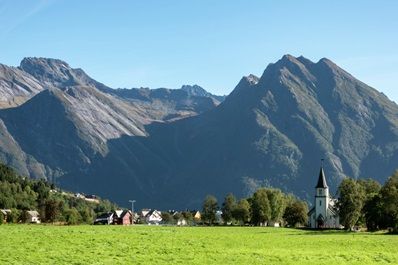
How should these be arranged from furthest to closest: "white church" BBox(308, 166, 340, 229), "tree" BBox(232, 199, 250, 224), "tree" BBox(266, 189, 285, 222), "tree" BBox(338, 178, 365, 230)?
"tree" BBox(232, 199, 250, 224) < "white church" BBox(308, 166, 340, 229) < "tree" BBox(266, 189, 285, 222) < "tree" BBox(338, 178, 365, 230)

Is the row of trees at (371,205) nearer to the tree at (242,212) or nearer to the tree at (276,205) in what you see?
the tree at (276,205)

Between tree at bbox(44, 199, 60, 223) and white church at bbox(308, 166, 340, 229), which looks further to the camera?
white church at bbox(308, 166, 340, 229)

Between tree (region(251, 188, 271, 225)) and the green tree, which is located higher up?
tree (region(251, 188, 271, 225))

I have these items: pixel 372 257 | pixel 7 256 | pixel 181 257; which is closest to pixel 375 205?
pixel 372 257

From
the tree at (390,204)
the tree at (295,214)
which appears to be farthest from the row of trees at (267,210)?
the tree at (390,204)

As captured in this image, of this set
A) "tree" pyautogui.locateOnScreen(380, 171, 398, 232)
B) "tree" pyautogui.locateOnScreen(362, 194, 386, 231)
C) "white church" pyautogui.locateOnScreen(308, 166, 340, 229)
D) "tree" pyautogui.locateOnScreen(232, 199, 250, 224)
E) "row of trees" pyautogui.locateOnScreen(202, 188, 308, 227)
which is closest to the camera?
"tree" pyautogui.locateOnScreen(380, 171, 398, 232)

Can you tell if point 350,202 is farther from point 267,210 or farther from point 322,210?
point 322,210

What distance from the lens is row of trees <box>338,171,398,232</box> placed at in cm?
11044

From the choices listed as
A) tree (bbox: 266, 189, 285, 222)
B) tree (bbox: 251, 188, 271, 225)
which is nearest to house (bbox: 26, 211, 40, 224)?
tree (bbox: 251, 188, 271, 225)

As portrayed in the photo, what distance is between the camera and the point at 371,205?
123000 millimetres

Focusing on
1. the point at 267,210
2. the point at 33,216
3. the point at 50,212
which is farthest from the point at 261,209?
the point at 33,216

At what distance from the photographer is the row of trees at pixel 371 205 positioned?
11044 cm

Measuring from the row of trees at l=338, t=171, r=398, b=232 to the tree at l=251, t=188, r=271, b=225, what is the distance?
119 feet

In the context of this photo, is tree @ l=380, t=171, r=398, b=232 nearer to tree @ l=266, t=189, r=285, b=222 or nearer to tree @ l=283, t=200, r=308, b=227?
tree @ l=266, t=189, r=285, b=222
